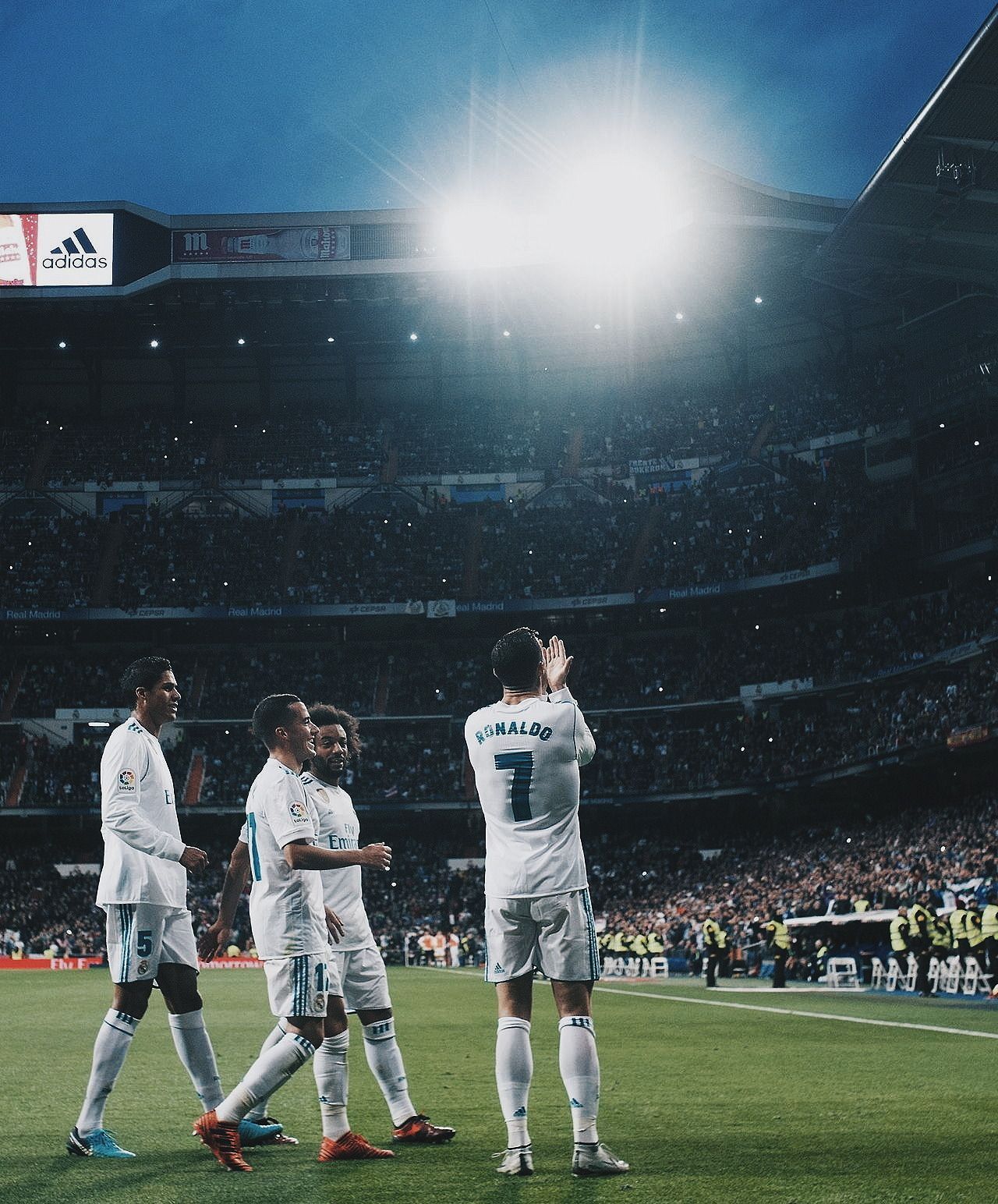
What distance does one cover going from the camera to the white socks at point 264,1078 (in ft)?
21.5

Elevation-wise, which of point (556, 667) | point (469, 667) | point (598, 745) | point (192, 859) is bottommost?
point (192, 859)

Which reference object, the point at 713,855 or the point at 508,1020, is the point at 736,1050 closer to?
the point at 508,1020

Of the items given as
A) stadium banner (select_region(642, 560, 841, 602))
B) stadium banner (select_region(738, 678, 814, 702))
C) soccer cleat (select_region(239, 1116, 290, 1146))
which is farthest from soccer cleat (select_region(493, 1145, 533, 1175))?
stadium banner (select_region(642, 560, 841, 602))

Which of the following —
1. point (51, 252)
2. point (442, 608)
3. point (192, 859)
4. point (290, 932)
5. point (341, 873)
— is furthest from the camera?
point (442, 608)

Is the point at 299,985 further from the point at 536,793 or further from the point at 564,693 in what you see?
the point at 564,693

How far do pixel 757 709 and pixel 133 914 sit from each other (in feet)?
154

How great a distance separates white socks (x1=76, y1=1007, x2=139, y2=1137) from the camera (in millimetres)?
7102

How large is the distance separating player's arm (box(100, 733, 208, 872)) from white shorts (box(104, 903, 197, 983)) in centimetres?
32

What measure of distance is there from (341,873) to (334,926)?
513 mm

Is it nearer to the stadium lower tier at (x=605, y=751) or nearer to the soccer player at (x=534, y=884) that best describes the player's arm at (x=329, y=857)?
the soccer player at (x=534, y=884)

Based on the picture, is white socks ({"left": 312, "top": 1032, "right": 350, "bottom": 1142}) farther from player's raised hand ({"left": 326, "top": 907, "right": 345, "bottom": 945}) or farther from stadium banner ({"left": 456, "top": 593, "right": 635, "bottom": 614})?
stadium banner ({"left": 456, "top": 593, "right": 635, "bottom": 614})

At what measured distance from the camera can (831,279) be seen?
4362cm

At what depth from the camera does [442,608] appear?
56.5 metres

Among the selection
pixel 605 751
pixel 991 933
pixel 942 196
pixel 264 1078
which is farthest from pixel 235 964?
pixel 264 1078
